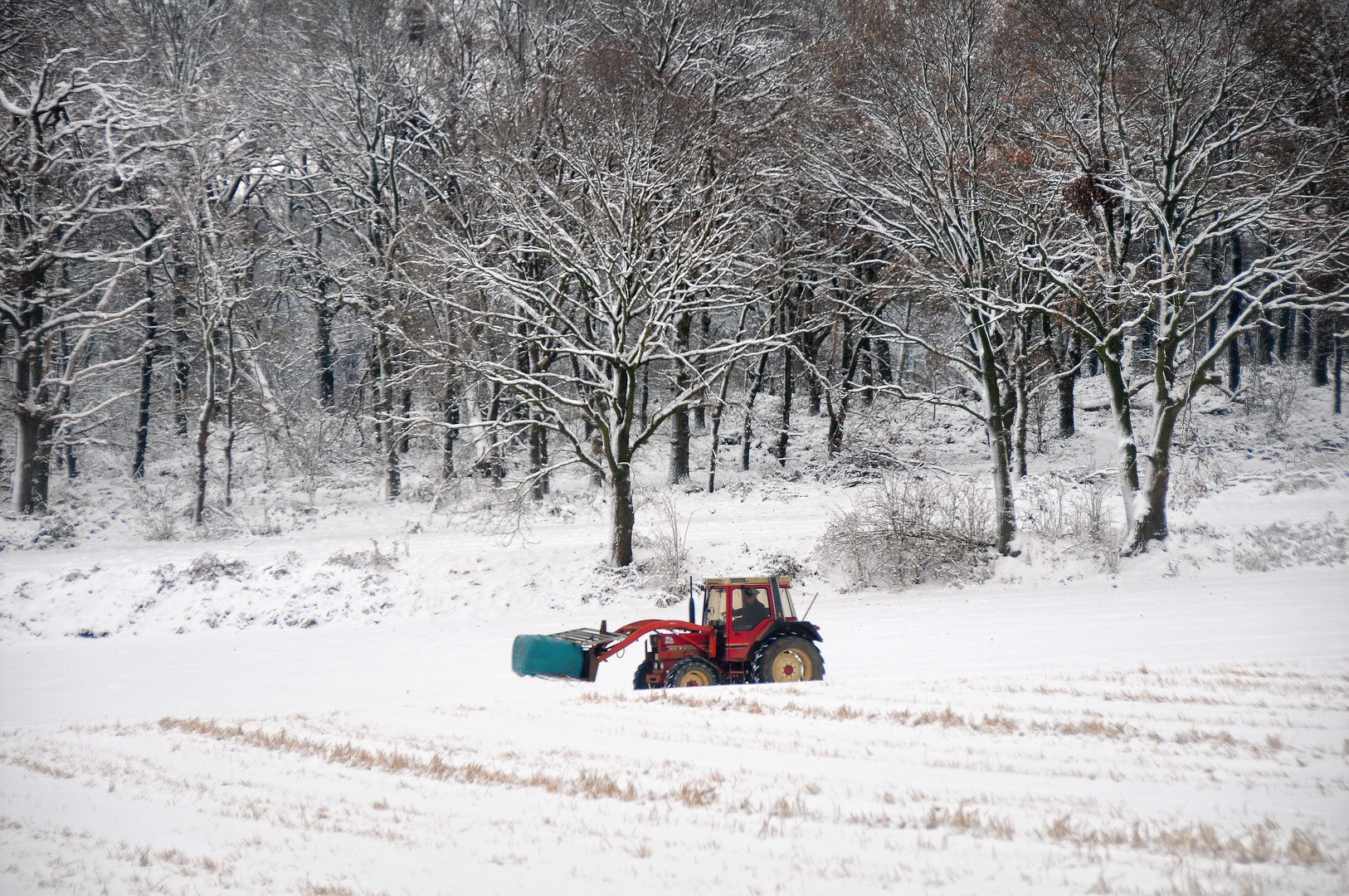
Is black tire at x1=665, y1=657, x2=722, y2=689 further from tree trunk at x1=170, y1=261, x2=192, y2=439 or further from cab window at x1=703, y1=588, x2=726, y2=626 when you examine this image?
tree trunk at x1=170, y1=261, x2=192, y2=439

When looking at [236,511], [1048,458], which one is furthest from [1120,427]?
[236,511]

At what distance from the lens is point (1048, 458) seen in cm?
2567

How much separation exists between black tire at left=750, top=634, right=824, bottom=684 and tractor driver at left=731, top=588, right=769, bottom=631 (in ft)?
1.01

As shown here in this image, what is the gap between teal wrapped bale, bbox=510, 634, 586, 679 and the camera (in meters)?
9.13

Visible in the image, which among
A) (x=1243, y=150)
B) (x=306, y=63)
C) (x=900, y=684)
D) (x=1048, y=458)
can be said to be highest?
(x=306, y=63)

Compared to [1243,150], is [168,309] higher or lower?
lower

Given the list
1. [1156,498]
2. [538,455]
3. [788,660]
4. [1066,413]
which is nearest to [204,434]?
[538,455]

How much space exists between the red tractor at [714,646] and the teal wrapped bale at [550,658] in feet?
0.03

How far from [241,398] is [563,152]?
48.7 ft

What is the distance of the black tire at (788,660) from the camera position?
366 inches

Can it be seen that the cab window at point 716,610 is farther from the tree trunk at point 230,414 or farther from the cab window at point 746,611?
the tree trunk at point 230,414

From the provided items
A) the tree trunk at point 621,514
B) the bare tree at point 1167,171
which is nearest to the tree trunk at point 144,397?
the tree trunk at point 621,514

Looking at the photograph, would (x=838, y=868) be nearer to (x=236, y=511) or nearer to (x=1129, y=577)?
(x=1129, y=577)

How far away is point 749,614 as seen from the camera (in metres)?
9.59
